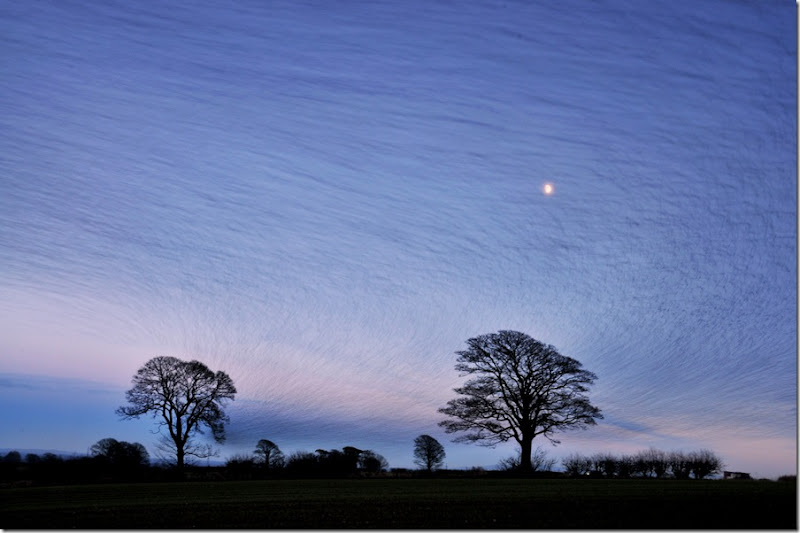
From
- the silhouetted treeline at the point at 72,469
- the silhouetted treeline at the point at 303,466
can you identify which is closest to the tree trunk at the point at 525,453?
the silhouetted treeline at the point at 303,466

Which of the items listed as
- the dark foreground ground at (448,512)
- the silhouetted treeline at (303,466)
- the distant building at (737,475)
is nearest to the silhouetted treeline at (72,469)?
the silhouetted treeline at (303,466)

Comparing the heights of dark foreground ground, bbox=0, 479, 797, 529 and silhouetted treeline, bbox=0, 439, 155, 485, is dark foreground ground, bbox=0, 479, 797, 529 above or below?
above

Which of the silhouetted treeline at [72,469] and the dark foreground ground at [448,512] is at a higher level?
the dark foreground ground at [448,512]

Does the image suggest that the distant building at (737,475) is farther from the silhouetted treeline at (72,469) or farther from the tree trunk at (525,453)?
the silhouetted treeline at (72,469)

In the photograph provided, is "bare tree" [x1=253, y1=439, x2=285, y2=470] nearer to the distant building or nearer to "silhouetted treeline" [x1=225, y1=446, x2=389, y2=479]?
"silhouetted treeline" [x1=225, y1=446, x2=389, y2=479]

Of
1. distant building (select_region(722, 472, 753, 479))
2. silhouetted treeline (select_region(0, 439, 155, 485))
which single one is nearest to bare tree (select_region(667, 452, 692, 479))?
distant building (select_region(722, 472, 753, 479))

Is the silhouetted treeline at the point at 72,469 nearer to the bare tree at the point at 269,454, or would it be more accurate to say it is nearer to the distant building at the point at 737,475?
the bare tree at the point at 269,454

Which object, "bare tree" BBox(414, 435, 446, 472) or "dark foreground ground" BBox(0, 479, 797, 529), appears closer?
"dark foreground ground" BBox(0, 479, 797, 529)

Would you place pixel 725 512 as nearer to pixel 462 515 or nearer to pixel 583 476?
pixel 462 515

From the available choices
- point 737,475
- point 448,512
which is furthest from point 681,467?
point 448,512

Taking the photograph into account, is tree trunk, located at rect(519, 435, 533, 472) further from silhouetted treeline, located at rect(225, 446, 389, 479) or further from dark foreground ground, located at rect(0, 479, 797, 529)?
dark foreground ground, located at rect(0, 479, 797, 529)

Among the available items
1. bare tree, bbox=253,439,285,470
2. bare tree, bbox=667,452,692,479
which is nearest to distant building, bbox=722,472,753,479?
bare tree, bbox=667,452,692,479

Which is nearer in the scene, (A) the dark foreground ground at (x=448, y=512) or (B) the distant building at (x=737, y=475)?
(A) the dark foreground ground at (x=448, y=512)

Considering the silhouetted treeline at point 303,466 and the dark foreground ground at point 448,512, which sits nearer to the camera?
the dark foreground ground at point 448,512
